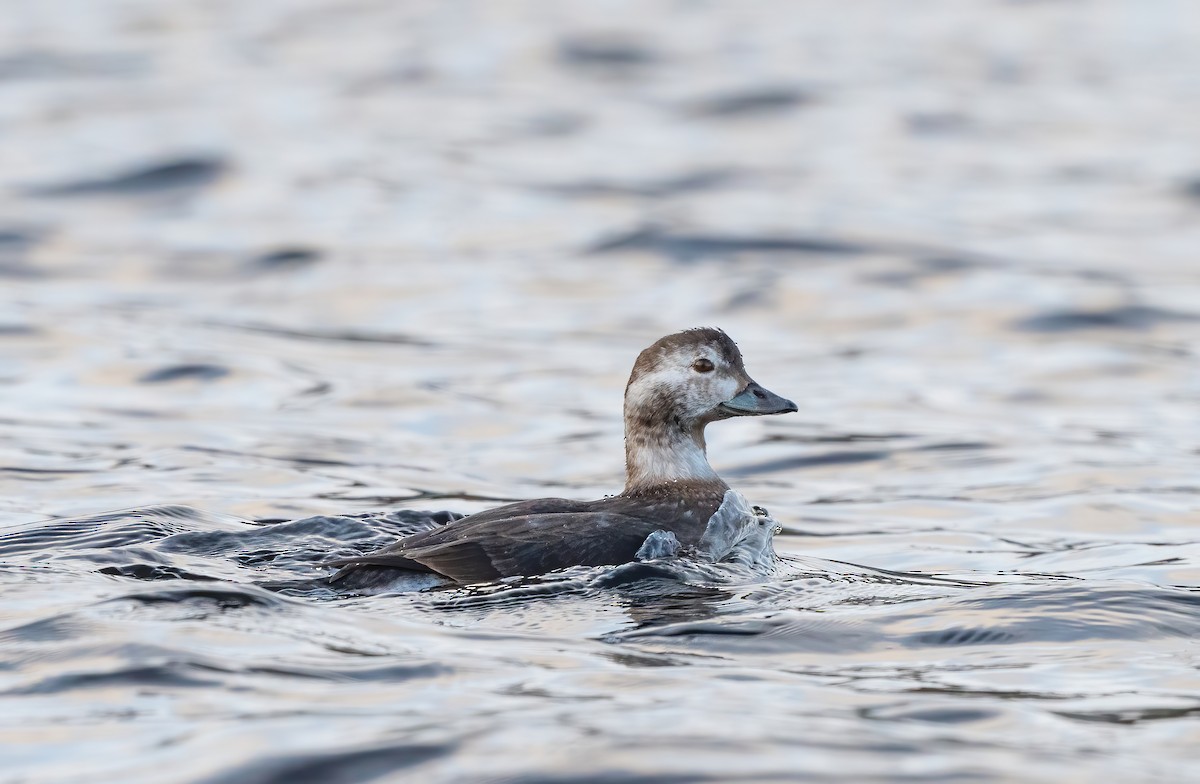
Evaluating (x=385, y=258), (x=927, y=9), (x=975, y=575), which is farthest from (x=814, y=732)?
(x=927, y=9)

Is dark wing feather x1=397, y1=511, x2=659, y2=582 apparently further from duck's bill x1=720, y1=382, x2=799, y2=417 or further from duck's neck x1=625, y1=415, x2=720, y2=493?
duck's bill x1=720, y1=382, x2=799, y2=417

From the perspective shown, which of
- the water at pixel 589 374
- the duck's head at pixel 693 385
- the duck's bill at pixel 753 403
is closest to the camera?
the water at pixel 589 374

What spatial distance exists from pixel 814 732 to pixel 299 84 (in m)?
20.0

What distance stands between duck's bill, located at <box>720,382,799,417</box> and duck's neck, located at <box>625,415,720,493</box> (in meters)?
0.21

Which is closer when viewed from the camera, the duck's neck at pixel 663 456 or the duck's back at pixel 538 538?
the duck's back at pixel 538 538

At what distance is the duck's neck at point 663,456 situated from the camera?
8023 mm

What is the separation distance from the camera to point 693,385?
8.03 m

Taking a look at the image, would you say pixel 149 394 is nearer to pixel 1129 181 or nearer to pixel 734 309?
pixel 734 309

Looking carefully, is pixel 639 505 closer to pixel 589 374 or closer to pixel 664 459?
pixel 664 459

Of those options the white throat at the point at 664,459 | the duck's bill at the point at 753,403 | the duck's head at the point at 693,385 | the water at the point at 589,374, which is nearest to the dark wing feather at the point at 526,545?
the water at the point at 589,374

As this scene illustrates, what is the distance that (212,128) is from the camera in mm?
21250

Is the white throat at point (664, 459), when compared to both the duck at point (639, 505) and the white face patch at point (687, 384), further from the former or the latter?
the white face patch at point (687, 384)

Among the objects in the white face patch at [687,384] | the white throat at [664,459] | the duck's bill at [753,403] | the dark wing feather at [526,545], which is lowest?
the dark wing feather at [526,545]

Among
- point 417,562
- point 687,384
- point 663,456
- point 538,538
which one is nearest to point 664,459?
point 663,456
